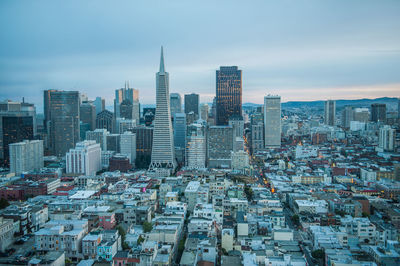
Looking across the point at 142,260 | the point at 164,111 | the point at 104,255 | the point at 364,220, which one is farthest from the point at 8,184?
the point at 364,220

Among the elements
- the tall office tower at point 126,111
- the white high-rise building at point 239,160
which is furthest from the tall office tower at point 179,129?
the tall office tower at point 126,111

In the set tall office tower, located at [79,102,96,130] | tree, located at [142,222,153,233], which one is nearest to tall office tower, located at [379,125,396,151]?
tree, located at [142,222,153,233]

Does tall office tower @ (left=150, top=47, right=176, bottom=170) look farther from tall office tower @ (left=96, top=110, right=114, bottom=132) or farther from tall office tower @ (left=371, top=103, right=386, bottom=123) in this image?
tall office tower @ (left=371, top=103, right=386, bottom=123)

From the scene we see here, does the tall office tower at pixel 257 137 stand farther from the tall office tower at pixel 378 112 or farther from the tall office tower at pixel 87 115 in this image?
the tall office tower at pixel 378 112

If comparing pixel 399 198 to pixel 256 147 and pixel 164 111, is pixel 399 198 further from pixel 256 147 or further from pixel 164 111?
pixel 256 147

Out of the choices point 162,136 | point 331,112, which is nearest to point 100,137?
point 162,136
